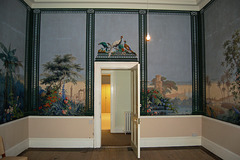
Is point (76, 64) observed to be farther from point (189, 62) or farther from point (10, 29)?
point (189, 62)

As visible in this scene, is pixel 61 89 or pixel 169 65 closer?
pixel 61 89

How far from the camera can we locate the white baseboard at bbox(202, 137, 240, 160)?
374cm

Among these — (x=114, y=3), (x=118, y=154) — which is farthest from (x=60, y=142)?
(x=114, y=3)

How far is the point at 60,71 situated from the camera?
15.9 feet

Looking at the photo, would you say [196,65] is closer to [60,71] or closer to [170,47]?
[170,47]

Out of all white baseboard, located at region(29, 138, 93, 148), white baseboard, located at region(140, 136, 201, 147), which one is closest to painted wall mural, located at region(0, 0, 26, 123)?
white baseboard, located at region(29, 138, 93, 148)

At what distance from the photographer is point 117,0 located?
4.84m

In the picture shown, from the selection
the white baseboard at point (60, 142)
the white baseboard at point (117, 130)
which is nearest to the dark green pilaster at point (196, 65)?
the white baseboard at point (117, 130)

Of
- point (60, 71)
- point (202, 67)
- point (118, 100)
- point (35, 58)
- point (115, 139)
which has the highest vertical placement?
point (35, 58)

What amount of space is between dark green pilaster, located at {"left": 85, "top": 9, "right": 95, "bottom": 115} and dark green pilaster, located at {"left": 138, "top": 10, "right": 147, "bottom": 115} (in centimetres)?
138

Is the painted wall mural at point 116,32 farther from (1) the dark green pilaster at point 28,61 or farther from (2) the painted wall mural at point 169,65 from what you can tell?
(1) the dark green pilaster at point 28,61

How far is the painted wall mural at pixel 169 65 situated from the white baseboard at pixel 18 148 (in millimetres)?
3405

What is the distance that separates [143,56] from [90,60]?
1.53 metres

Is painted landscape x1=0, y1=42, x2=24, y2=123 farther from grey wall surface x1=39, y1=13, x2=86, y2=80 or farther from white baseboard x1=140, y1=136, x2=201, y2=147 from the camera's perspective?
white baseboard x1=140, y1=136, x2=201, y2=147
